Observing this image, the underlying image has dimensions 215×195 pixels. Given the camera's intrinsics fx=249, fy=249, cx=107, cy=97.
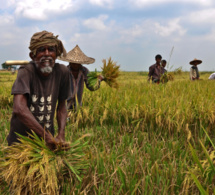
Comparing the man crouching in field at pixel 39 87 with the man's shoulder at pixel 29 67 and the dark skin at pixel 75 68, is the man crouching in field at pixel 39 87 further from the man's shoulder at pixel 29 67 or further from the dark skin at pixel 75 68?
the dark skin at pixel 75 68

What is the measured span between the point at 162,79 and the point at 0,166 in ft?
14.8

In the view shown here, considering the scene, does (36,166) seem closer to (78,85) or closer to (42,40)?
(42,40)

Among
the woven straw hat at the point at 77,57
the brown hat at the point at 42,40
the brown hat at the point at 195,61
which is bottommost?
the brown hat at the point at 42,40

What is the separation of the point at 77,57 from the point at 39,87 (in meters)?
1.98

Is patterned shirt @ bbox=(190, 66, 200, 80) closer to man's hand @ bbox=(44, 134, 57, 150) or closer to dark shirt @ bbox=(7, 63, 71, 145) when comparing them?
dark shirt @ bbox=(7, 63, 71, 145)

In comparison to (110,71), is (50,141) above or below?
below

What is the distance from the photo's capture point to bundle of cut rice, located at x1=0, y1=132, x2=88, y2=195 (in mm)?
1552

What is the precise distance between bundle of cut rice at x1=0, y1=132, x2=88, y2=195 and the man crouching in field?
3.0 inches

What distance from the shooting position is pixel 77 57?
3750 millimetres

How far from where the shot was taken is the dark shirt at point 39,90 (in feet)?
5.61

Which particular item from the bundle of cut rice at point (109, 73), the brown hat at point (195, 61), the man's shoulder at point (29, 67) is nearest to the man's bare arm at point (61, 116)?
the man's shoulder at point (29, 67)

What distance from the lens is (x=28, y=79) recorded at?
1.73 meters

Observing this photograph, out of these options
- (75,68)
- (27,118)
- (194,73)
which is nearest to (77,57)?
(75,68)

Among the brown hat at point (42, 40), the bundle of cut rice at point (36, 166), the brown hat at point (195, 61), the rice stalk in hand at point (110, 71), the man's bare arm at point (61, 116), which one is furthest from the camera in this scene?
the brown hat at point (195, 61)
